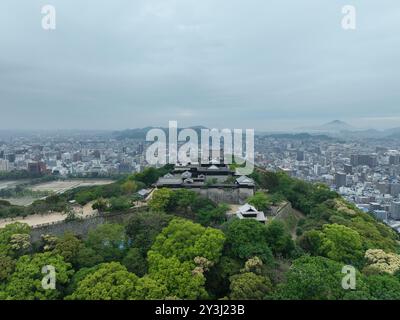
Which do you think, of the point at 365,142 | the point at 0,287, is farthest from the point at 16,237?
the point at 365,142

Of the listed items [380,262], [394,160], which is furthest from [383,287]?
[394,160]

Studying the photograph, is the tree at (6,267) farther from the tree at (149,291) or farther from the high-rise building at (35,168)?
the high-rise building at (35,168)

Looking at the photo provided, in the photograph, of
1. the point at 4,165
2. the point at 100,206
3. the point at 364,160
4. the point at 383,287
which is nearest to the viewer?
the point at 383,287

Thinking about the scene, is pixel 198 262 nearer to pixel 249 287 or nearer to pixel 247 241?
pixel 249 287

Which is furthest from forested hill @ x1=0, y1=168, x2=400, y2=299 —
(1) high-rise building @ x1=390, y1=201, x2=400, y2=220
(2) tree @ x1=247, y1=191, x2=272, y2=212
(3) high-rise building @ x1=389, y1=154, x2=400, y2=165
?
(3) high-rise building @ x1=389, y1=154, x2=400, y2=165

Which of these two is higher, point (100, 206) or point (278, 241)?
point (100, 206)

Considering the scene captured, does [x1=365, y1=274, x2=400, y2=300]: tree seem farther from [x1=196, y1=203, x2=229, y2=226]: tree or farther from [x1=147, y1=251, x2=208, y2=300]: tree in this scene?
[x1=196, y1=203, x2=229, y2=226]: tree
